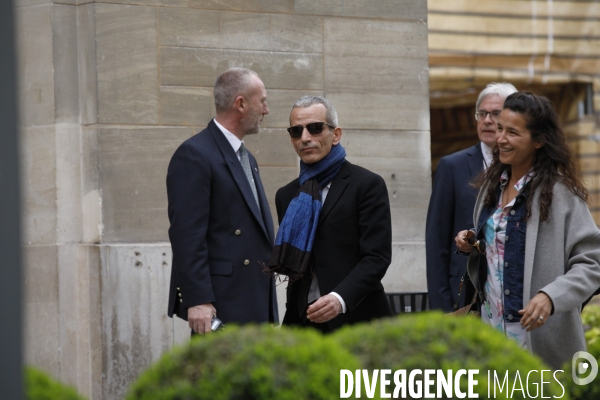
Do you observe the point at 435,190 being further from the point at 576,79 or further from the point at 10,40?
the point at 576,79

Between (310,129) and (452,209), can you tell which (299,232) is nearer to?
(310,129)

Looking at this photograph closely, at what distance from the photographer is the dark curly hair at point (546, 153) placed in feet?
13.6

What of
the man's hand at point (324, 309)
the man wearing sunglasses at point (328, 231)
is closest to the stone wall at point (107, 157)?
the man wearing sunglasses at point (328, 231)

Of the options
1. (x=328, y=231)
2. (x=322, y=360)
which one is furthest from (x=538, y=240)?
(x=322, y=360)

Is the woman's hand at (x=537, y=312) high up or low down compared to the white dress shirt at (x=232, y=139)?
down

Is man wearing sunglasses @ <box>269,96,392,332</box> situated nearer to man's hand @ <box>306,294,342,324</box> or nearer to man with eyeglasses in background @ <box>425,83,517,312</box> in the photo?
man's hand @ <box>306,294,342,324</box>

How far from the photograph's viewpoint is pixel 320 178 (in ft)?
15.6

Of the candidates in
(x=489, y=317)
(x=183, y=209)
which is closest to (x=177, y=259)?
(x=183, y=209)

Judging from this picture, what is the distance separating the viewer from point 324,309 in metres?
4.36

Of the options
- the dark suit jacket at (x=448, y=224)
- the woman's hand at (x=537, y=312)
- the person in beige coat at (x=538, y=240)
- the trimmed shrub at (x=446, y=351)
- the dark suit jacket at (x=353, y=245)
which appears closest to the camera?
the trimmed shrub at (x=446, y=351)

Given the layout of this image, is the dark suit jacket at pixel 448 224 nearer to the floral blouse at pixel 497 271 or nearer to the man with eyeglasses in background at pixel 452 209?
the man with eyeglasses in background at pixel 452 209

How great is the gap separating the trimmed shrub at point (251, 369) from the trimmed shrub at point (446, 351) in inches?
7.1

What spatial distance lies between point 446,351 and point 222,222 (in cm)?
228

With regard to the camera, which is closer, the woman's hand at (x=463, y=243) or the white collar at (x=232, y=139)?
the woman's hand at (x=463, y=243)
